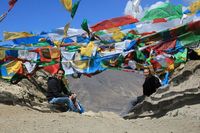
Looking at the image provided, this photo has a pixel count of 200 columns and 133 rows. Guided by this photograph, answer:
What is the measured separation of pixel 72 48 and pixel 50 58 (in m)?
0.87

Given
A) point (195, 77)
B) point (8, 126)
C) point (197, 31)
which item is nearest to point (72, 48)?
point (197, 31)

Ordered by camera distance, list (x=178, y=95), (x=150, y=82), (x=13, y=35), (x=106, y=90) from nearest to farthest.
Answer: (x=178, y=95) < (x=150, y=82) < (x=13, y=35) < (x=106, y=90)

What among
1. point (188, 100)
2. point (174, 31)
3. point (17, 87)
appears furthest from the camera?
point (17, 87)

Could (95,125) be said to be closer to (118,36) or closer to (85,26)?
(85,26)

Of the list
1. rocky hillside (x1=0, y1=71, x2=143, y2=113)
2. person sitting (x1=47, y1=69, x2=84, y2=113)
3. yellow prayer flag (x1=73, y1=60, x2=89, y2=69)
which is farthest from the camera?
rocky hillside (x1=0, y1=71, x2=143, y2=113)

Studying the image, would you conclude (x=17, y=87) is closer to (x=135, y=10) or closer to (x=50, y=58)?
(x=50, y=58)

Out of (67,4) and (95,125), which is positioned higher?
(67,4)

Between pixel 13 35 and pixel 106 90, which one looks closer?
pixel 13 35

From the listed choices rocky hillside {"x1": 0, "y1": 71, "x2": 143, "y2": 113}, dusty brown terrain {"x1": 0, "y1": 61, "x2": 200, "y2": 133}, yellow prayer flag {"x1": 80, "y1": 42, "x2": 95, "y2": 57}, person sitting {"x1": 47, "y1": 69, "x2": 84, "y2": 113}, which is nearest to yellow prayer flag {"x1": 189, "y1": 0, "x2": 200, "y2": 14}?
dusty brown terrain {"x1": 0, "y1": 61, "x2": 200, "y2": 133}

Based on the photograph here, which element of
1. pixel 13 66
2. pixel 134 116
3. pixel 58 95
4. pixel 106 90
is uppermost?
pixel 13 66

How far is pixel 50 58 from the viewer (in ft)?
42.2

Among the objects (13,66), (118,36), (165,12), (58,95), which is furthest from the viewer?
(118,36)

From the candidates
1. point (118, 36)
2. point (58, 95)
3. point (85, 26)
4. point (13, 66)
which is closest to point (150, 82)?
point (58, 95)

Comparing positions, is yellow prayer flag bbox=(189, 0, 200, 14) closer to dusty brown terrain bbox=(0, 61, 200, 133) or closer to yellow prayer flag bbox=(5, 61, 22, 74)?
dusty brown terrain bbox=(0, 61, 200, 133)
